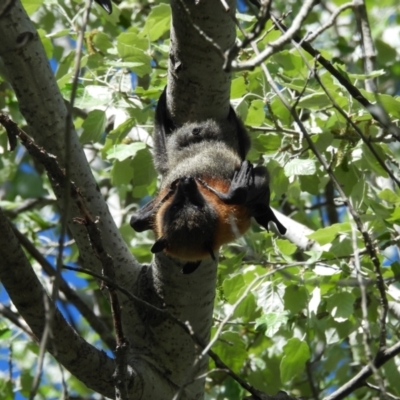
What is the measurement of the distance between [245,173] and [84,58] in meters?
1.44

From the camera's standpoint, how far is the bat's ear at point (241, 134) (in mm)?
4917

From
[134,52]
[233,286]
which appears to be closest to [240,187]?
[233,286]

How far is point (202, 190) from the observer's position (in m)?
5.04

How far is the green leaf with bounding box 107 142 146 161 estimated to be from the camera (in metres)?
5.01

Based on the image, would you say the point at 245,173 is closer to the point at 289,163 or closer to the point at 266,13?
the point at 289,163

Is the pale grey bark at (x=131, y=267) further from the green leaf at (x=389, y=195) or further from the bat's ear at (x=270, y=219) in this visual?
the green leaf at (x=389, y=195)

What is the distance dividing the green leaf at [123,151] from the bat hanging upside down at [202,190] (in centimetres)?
17

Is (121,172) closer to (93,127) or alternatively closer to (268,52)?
(93,127)

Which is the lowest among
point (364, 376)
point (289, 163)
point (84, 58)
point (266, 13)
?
point (364, 376)

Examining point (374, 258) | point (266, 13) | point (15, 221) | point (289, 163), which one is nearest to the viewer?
point (266, 13)

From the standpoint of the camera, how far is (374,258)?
3.17 metres

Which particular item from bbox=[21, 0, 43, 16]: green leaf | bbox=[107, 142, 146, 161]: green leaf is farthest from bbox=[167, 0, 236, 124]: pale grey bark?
bbox=[21, 0, 43, 16]: green leaf

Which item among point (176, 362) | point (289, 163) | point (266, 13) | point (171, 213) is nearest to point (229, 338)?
point (176, 362)

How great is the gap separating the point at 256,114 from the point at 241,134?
0.19m
